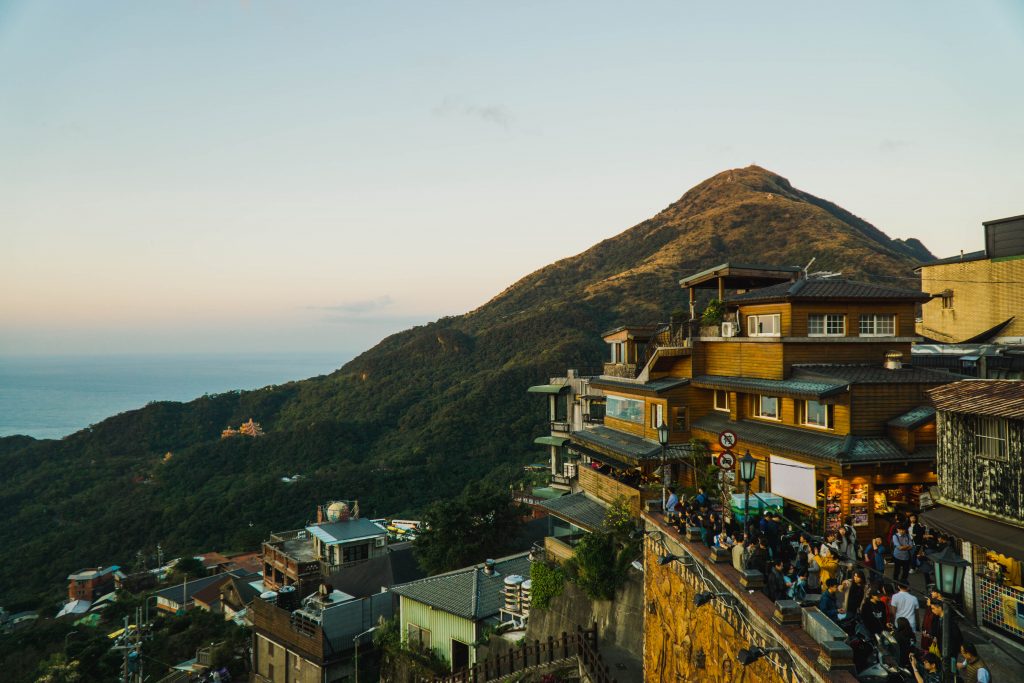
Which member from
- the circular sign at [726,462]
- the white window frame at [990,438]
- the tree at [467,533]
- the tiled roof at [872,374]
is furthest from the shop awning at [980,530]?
the tree at [467,533]

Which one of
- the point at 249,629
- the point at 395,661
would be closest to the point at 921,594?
the point at 395,661

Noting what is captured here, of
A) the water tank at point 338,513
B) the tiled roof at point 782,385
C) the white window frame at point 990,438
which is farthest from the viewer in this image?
the water tank at point 338,513

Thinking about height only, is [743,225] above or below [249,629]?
above

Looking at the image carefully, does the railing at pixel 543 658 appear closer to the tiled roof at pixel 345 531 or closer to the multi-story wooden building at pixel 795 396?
the multi-story wooden building at pixel 795 396

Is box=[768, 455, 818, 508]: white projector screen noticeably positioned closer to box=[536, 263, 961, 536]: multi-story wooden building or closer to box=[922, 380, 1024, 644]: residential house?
box=[536, 263, 961, 536]: multi-story wooden building

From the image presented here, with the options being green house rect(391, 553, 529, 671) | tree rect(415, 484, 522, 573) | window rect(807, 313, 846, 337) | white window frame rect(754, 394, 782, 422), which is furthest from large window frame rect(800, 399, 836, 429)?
tree rect(415, 484, 522, 573)

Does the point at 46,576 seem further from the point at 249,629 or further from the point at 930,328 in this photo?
the point at 930,328

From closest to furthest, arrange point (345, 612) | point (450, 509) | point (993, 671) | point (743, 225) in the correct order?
point (993, 671) < point (345, 612) < point (450, 509) < point (743, 225)
